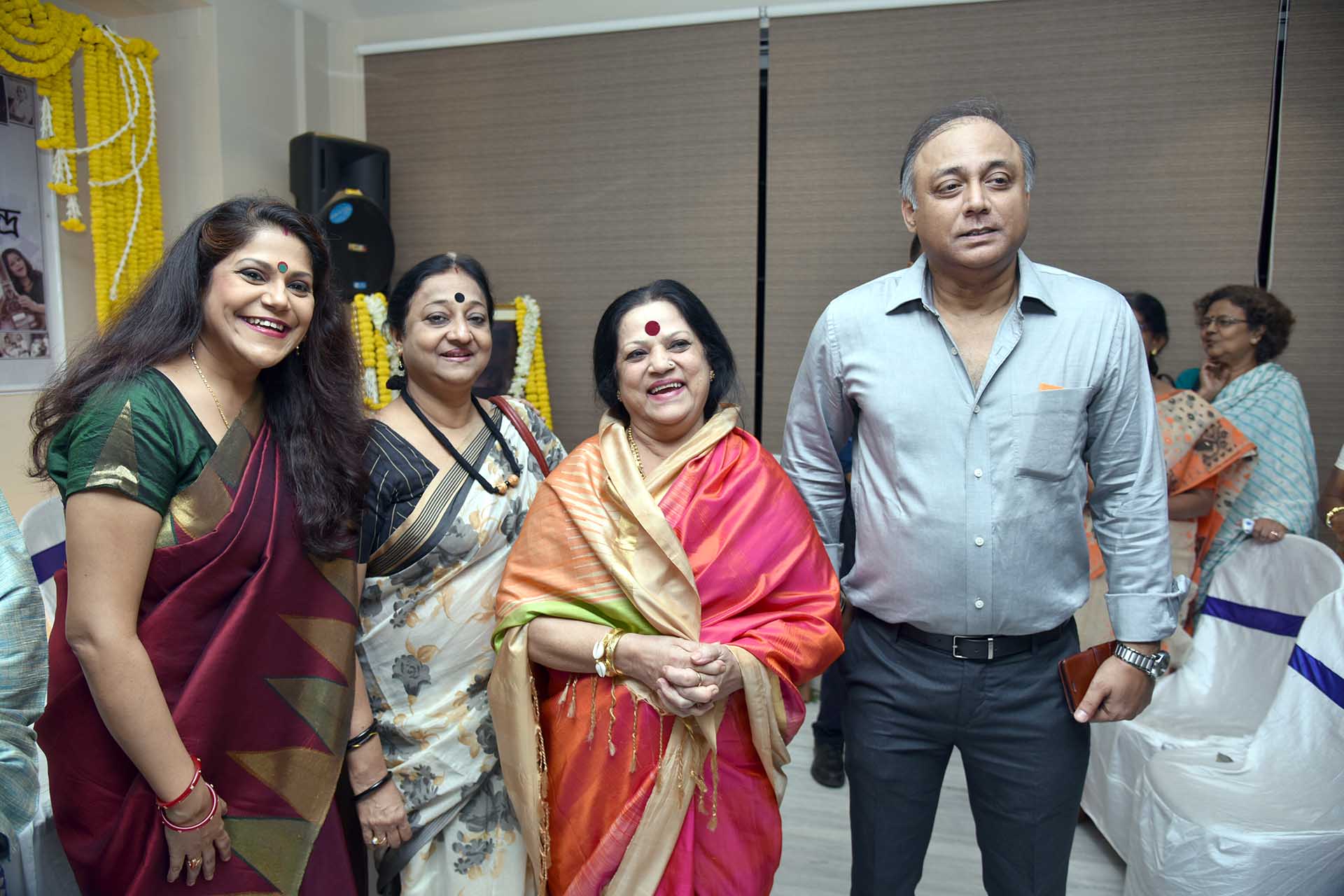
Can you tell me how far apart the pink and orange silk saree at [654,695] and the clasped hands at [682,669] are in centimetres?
3

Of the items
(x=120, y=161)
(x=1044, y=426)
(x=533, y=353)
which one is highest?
(x=120, y=161)

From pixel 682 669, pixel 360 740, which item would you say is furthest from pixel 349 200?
pixel 682 669

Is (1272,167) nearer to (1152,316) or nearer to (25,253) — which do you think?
(1152,316)

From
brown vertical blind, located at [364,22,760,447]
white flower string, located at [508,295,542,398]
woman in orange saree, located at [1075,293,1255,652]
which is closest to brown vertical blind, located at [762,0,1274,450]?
brown vertical blind, located at [364,22,760,447]

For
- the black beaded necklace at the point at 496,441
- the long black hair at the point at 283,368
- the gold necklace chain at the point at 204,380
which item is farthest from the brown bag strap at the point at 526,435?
the gold necklace chain at the point at 204,380

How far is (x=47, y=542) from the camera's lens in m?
1.99

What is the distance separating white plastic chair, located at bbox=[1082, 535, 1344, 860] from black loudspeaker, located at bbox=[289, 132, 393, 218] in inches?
138

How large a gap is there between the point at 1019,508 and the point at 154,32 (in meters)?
3.79

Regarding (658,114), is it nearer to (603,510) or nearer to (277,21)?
(277,21)

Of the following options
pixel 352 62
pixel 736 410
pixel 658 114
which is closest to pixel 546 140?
pixel 658 114

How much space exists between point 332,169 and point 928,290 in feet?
10.1

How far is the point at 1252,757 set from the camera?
72.8 inches

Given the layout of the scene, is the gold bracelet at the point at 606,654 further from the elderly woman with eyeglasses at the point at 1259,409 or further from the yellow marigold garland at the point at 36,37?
the yellow marigold garland at the point at 36,37

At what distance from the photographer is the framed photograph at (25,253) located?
9.24ft
